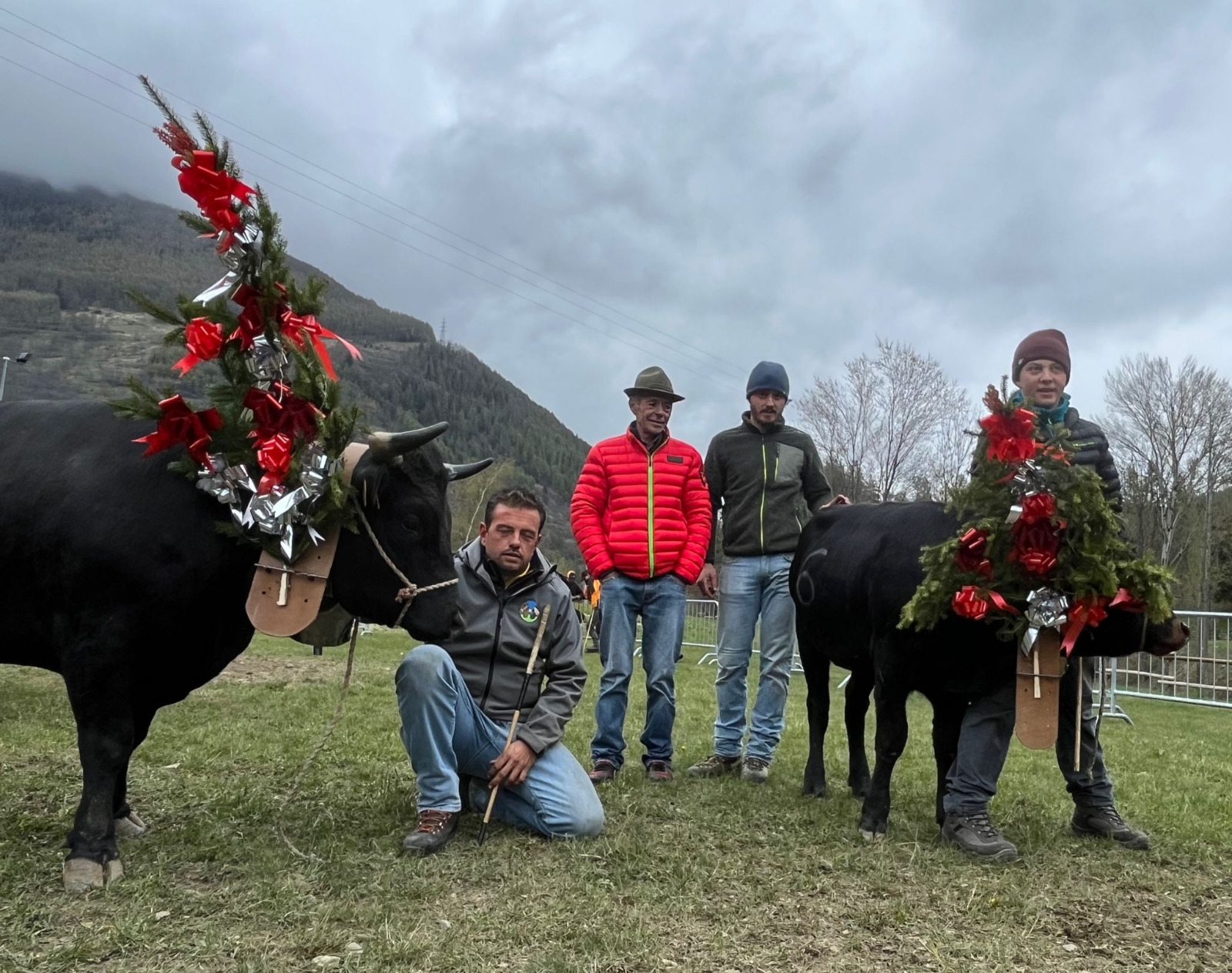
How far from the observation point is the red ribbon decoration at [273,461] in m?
3.75

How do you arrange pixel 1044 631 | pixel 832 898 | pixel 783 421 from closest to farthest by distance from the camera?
pixel 832 898, pixel 1044 631, pixel 783 421

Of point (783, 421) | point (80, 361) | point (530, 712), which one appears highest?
point (80, 361)

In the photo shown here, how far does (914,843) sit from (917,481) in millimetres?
24993

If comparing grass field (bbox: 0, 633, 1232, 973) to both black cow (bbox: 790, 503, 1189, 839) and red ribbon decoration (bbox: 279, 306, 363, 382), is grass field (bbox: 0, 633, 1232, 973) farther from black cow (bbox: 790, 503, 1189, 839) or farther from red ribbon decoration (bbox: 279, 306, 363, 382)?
red ribbon decoration (bbox: 279, 306, 363, 382)

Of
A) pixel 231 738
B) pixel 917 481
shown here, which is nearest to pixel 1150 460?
pixel 917 481

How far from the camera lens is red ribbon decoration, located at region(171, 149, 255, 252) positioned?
3.67 meters

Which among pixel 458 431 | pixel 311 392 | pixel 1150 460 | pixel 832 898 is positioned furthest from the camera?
pixel 458 431

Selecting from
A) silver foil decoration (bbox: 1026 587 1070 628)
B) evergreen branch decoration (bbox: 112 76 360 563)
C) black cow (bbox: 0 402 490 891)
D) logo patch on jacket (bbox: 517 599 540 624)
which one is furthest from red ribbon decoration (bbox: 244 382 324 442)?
silver foil decoration (bbox: 1026 587 1070 628)

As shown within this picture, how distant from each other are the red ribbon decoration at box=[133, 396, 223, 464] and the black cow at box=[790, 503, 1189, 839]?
3.17 meters

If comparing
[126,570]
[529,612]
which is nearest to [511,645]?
[529,612]

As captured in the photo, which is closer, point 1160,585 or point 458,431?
point 1160,585

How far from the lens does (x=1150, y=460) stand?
3278 cm

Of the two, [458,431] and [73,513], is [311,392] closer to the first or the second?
[73,513]

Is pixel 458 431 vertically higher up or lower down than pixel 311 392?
higher up
